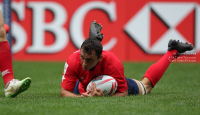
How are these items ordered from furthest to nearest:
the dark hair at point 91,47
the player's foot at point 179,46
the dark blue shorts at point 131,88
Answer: the player's foot at point 179,46 < the dark blue shorts at point 131,88 < the dark hair at point 91,47

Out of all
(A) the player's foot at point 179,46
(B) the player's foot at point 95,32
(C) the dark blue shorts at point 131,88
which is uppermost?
(B) the player's foot at point 95,32

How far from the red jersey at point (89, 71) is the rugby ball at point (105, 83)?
9 centimetres

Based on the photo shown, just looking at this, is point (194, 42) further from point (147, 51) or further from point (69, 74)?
point (69, 74)

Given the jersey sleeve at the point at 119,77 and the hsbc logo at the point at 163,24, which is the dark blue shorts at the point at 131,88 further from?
the hsbc logo at the point at 163,24

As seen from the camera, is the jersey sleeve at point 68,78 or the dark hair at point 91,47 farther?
the jersey sleeve at point 68,78

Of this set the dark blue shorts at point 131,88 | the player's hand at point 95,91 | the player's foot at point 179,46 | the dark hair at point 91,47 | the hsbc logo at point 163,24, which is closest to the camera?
the dark hair at point 91,47

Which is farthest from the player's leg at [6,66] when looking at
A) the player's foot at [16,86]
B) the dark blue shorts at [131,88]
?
the dark blue shorts at [131,88]

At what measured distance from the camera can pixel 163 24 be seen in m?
11.1

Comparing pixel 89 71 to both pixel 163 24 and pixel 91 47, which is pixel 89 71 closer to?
pixel 91 47

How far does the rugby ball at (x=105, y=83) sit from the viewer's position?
400 centimetres

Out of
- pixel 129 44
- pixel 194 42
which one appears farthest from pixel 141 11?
pixel 194 42

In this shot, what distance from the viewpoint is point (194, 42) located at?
10.9 meters

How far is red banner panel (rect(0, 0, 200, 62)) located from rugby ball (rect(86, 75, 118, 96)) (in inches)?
276

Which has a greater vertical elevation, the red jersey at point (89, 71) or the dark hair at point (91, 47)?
the dark hair at point (91, 47)
